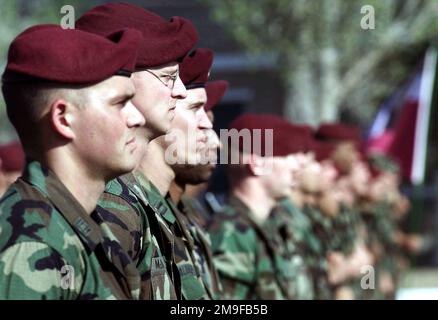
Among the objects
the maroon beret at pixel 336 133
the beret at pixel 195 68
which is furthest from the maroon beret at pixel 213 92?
the maroon beret at pixel 336 133

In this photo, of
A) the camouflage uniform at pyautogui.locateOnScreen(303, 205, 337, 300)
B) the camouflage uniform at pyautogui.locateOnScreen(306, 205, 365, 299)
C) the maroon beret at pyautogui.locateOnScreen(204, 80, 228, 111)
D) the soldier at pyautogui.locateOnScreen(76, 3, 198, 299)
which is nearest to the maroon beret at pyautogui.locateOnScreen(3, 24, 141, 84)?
the soldier at pyautogui.locateOnScreen(76, 3, 198, 299)

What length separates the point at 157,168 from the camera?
490 cm

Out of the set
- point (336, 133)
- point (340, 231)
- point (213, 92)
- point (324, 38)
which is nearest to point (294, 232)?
point (340, 231)

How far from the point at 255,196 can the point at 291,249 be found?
2.61 feet

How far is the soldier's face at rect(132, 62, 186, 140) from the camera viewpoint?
4.20 metres

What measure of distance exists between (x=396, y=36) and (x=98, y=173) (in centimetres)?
1932

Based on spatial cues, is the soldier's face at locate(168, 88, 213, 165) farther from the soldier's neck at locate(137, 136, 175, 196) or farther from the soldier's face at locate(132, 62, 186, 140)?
the soldier's face at locate(132, 62, 186, 140)

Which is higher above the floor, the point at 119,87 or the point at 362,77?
the point at 362,77

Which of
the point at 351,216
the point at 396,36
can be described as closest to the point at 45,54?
the point at 351,216

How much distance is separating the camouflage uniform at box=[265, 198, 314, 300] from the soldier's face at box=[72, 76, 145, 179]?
11.3 ft

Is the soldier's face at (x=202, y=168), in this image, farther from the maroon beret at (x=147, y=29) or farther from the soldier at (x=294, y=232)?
the soldier at (x=294, y=232)

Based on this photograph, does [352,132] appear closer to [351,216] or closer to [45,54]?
[351,216]

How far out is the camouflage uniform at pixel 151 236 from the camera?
394cm
